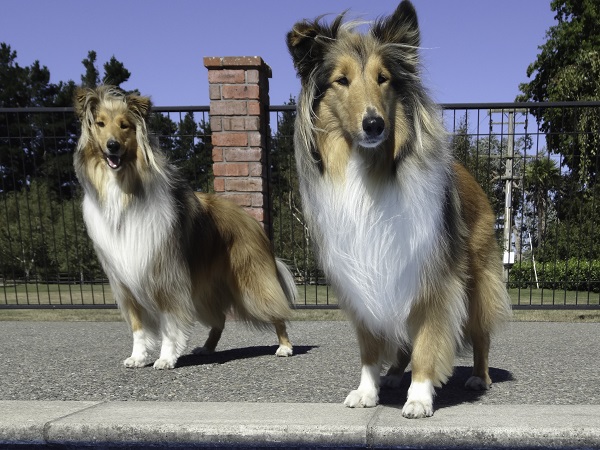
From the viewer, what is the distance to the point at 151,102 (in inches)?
205

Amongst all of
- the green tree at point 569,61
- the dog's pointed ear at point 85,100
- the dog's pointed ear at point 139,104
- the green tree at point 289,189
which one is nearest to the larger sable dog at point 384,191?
the dog's pointed ear at point 139,104

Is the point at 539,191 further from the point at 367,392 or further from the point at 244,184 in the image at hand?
the point at 367,392

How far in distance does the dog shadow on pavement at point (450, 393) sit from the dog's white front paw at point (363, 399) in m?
0.11

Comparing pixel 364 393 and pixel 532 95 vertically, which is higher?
pixel 532 95

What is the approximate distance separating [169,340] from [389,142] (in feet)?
8.88

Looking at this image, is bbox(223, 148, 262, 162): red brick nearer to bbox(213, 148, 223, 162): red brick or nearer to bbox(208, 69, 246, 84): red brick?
bbox(213, 148, 223, 162): red brick

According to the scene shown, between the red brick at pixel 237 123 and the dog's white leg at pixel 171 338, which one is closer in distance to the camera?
the dog's white leg at pixel 171 338

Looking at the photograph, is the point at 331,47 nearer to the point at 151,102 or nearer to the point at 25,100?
the point at 151,102

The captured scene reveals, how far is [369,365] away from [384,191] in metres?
Answer: 0.99

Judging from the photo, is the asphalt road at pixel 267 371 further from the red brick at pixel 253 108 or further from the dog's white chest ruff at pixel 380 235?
the red brick at pixel 253 108

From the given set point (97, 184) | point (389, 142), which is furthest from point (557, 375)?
point (97, 184)

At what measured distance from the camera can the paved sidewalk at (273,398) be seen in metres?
2.92

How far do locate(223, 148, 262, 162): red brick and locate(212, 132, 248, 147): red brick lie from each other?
6 cm

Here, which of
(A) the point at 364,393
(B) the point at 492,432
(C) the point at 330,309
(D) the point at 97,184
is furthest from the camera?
(C) the point at 330,309
